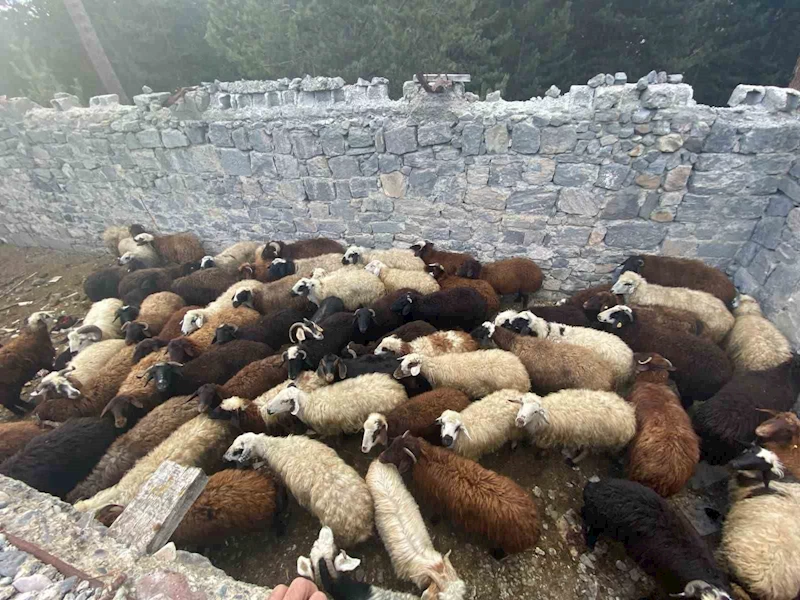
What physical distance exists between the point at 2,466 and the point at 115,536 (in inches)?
121

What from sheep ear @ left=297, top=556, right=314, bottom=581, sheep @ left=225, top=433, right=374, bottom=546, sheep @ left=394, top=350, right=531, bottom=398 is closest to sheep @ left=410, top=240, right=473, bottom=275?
sheep @ left=394, top=350, right=531, bottom=398

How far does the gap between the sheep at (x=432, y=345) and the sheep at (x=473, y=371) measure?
0.98 feet

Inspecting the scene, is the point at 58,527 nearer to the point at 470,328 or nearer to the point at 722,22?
the point at 470,328

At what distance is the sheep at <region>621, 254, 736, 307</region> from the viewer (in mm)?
5977

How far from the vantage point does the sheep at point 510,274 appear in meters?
6.71

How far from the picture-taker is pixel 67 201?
945cm

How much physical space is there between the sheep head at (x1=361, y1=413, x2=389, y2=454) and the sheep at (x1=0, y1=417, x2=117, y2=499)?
309 centimetres

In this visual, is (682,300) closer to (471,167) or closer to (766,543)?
(766,543)

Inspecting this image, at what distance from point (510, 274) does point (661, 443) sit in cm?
340

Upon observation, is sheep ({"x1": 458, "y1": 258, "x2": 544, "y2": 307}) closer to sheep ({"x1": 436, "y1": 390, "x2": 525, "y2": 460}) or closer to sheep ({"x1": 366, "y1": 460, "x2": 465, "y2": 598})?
sheep ({"x1": 436, "y1": 390, "x2": 525, "y2": 460})

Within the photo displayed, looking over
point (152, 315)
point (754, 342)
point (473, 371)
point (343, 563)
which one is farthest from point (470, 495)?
point (152, 315)

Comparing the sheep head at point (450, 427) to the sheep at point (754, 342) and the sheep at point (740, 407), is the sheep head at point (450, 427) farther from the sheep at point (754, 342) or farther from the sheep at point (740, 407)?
the sheep at point (754, 342)

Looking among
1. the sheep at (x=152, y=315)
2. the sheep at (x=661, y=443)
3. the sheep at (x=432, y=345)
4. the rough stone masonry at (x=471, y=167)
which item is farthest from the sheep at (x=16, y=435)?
the sheep at (x=661, y=443)

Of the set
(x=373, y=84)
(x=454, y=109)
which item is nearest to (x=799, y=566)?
(x=454, y=109)
